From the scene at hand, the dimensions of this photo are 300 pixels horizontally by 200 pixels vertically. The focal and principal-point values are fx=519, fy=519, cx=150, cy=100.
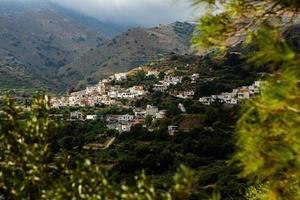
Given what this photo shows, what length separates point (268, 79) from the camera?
7512mm

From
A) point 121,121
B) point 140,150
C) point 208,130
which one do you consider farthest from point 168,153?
point 121,121

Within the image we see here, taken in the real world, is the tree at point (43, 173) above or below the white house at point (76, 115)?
above

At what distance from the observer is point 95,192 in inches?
318

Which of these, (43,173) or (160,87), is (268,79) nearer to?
(43,173)

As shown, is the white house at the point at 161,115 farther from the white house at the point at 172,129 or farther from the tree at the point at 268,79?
the tree at the point at 268,79

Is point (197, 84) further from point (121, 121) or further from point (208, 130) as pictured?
point (208, 130)

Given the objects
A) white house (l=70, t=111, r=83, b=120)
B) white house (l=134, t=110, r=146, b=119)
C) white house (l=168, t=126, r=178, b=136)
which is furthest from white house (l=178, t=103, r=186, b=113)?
white house (l=70, t=111, r=83, b=120)

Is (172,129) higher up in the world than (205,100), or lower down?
lower down

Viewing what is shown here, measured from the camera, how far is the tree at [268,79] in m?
6.96

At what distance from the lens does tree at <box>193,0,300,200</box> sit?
22.8 feet

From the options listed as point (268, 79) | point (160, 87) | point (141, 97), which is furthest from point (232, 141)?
point (160, 87)

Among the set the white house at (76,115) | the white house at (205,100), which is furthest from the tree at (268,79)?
the white house at (76,115)

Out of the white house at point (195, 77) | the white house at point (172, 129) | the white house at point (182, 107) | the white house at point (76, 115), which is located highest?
the white house at point (195, 77)

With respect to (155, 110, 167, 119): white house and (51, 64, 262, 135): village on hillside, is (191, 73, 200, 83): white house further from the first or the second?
(155, 110, 167, 119): white house
